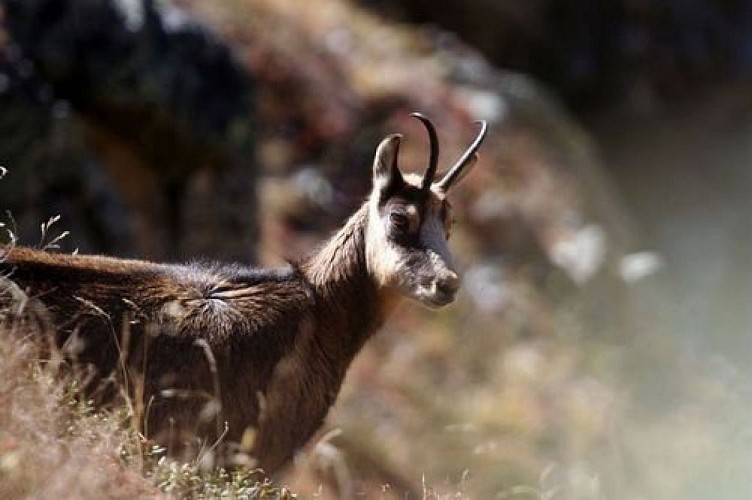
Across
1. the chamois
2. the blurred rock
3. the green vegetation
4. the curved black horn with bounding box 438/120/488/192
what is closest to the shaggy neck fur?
the chamois

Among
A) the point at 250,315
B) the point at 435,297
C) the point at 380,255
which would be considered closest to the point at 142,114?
the point at 380,255

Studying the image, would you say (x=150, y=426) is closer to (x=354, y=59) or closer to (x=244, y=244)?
(x=244, y=244)

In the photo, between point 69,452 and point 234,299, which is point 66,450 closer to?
point 69,452

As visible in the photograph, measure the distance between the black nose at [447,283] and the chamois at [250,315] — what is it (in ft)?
0.04

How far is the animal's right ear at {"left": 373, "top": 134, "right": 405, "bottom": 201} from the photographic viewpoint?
870cm

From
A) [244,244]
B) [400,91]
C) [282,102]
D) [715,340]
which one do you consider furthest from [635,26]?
[244,244]

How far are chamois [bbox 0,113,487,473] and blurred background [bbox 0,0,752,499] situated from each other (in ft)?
1.73

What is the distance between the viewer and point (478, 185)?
25172 millimetres

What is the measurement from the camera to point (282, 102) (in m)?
24.3

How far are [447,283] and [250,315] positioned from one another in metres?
1.16

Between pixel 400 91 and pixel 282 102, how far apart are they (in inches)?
93.6

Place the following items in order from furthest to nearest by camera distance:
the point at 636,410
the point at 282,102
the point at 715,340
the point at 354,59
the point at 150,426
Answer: the point at 715,340, the point at 354,59, the point at 282,102, the point at 636,410, the point at 150,426

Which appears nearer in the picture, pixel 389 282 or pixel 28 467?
pixel 28 467

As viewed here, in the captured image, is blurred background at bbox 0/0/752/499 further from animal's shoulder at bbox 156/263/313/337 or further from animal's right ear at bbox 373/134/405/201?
animal's right ear at bbox 373/134/405/201
